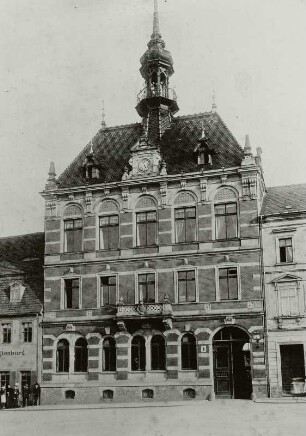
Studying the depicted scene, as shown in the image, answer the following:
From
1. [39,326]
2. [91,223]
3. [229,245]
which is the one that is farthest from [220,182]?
[39,326]

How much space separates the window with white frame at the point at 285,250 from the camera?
106 ft

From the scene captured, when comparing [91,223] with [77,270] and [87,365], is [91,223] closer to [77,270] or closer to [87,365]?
[77,270]

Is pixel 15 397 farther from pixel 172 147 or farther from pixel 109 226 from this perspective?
pixel 172 147

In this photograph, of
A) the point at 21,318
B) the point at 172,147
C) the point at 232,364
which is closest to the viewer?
the point at 232,364

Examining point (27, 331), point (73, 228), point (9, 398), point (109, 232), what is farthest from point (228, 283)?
point (9, 398)

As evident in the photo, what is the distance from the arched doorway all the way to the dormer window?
39.5ft

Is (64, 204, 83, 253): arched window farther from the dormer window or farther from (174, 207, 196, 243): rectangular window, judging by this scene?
(174, 207, 196, 243): rectangular window

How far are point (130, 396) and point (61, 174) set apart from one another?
14.1 metres

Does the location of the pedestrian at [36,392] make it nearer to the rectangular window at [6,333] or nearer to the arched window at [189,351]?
the rectangular window at [6,333]

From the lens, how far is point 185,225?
34156 mm

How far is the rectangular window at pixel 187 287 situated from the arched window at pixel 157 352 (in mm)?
2416

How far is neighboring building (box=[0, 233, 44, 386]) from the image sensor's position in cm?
3484

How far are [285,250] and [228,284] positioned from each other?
3.53m

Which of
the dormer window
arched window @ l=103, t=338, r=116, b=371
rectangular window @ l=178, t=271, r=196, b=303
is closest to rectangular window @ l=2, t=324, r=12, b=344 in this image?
the dormer window
